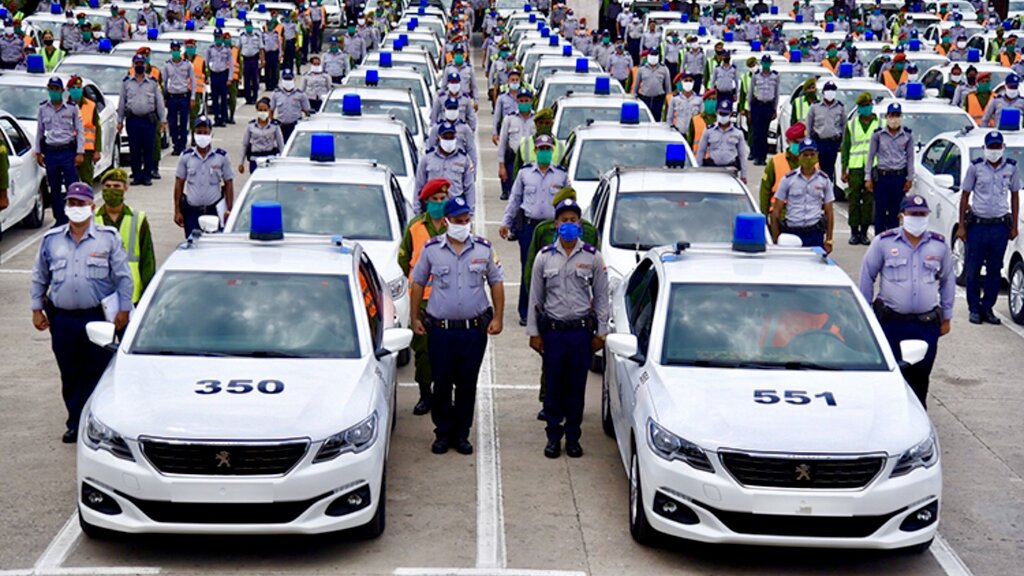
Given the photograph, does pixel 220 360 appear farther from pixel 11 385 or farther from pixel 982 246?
pixel 982 246

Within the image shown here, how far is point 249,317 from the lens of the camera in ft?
33.2

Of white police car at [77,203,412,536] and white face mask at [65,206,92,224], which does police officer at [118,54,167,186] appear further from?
white police car at [77,203,412,536]

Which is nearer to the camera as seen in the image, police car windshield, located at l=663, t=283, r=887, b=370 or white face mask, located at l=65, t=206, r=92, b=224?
police car windshield, located at l=663, t=283, r=887, b=370

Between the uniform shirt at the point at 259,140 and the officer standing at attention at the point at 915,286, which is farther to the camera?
Result: the uniform shirt at the point at 259,140

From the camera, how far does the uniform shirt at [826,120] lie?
21.5 meters

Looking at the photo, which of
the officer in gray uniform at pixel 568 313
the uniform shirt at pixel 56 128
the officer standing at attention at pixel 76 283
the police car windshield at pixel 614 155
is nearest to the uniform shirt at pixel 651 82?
the police car windshield at pixel 614 155

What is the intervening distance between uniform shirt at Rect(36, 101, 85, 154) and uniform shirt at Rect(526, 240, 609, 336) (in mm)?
9409

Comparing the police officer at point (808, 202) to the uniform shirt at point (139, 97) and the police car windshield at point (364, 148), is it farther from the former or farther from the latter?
the uniform shirt at point (139, 97)

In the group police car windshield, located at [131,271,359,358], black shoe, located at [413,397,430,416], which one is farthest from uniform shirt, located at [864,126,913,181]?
police car windshield, located at [131,271,359,358]

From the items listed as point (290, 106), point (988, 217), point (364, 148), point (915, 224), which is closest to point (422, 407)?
point (915, 224)

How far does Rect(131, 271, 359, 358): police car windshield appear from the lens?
32.5ft

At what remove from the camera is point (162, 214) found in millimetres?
21172

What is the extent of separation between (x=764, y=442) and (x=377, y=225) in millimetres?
5873

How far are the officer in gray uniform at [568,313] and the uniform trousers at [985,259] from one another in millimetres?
6096
